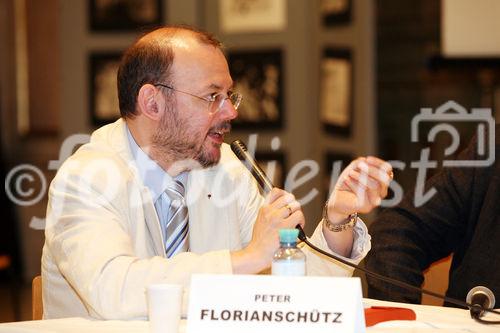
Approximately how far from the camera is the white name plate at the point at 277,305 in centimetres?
159

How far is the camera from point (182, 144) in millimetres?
2504

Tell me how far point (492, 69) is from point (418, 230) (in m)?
1.99

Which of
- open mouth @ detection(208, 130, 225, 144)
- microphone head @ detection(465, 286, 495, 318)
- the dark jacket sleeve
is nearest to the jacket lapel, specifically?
open mouth @ detection(208, 130, 225, 144)

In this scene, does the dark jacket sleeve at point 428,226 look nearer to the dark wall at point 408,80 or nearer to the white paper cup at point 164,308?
the white paper cup at point 164,308

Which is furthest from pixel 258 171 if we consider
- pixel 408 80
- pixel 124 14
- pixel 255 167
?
pixel 124 14

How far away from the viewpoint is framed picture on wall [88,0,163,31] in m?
6.34

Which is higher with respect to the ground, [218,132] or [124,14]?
[124,14]

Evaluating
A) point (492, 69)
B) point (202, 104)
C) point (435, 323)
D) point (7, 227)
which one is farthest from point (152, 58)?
point (7, 227)

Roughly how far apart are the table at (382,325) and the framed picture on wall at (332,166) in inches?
138

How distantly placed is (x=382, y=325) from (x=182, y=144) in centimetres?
91

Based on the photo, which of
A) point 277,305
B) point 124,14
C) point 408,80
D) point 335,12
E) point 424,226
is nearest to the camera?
point 277,305

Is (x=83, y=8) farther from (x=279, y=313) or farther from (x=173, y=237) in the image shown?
(x=279, y=313)

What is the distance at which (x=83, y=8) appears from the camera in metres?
6.54

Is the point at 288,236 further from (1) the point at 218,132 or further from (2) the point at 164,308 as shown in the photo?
(1) the point at 218,132
